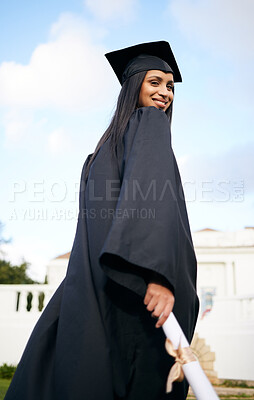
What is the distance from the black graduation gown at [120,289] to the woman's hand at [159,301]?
45 mm

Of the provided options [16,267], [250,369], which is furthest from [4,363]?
[16,267]

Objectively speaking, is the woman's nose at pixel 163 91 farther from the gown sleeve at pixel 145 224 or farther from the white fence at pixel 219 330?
the white fence at pixel 219 330

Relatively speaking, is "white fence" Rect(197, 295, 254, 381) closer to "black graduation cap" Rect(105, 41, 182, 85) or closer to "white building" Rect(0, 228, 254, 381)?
"white building" Rect(0, 228, 254, 381)

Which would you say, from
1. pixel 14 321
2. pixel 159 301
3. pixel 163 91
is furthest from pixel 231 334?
pixel 159 301

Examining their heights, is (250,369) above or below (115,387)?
below

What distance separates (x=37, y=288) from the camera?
9.32m

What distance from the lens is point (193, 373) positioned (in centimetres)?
136

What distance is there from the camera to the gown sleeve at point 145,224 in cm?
150

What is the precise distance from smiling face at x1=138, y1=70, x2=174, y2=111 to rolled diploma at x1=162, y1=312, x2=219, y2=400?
3.94ft

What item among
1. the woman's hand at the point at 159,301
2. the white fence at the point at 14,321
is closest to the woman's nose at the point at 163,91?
the woman's hand at the point at 159,301

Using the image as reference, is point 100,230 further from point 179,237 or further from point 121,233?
point 179,237

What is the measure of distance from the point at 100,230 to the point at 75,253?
0.16 m

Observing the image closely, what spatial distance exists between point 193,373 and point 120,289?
48 centimetres

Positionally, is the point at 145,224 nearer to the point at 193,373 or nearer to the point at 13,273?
the point at 193,373
